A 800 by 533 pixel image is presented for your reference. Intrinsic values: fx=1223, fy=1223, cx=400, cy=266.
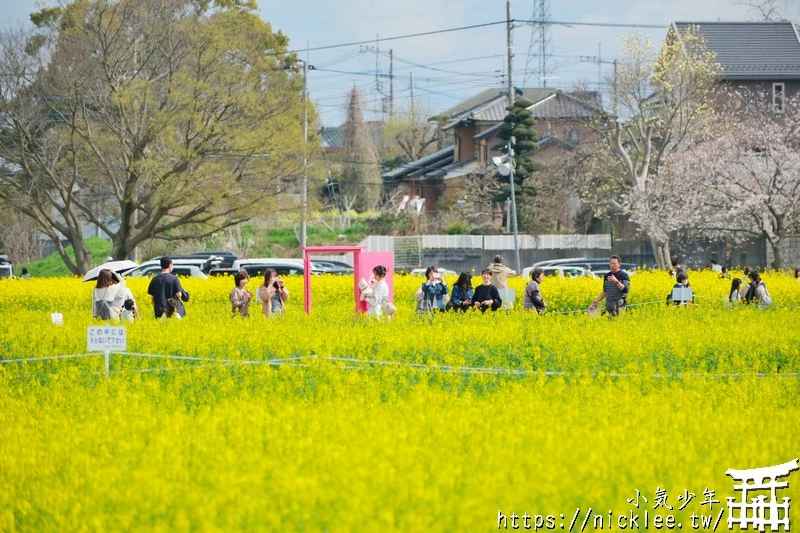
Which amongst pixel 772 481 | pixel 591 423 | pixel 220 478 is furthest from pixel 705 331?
pixel 220 478

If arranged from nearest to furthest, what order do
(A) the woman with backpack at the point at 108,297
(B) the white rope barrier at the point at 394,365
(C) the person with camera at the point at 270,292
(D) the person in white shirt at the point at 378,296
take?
1. (B) the white rope barrier at the point at 394,365
2. (A) the woman with backpack at the point at 108,297
3. (D) the person in white shirt at the point at 378,296
4. (C) the person with camera at the point at 270,292

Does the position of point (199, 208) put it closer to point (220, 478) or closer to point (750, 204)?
point (750, 204)

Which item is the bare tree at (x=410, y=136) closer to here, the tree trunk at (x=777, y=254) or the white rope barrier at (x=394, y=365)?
the tree trunk at (x=777, y=254)

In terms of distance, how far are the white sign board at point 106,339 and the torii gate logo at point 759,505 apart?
7.88 m

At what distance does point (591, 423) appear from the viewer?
9.30 meters

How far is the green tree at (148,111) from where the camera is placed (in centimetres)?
3719

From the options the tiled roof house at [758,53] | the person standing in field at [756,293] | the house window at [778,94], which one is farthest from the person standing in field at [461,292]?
the house window at [778,94]

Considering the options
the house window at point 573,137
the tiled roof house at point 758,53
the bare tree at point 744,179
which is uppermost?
the tiled roof house at point 758,53

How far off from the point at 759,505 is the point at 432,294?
1321cm

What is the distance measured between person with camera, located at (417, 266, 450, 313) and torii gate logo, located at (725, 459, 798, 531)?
41.2 ft

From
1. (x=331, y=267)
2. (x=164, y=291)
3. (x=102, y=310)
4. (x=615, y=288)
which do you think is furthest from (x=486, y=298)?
(x=331, y=267)

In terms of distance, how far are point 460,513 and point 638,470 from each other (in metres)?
1.53

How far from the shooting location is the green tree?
122 ft

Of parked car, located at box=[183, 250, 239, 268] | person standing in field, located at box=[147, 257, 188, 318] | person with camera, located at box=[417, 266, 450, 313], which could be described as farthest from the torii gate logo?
parked car, located at box=[183, 250, 239, 268]
